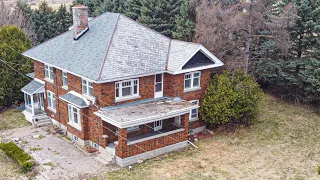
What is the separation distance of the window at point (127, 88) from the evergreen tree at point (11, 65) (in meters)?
12.2

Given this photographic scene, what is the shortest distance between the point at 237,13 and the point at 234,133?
1068 centimetres

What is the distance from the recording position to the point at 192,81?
76.0ft

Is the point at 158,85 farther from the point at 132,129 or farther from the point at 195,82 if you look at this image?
the point at 132,129

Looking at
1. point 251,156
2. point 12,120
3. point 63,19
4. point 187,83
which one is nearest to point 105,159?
point 187,83

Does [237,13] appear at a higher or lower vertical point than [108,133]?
higher

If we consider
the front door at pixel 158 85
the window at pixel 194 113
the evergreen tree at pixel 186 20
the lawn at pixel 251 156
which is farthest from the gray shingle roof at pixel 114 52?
the evergreen tree at pixel 186 20

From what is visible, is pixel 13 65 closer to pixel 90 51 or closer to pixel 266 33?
pixel 90 51

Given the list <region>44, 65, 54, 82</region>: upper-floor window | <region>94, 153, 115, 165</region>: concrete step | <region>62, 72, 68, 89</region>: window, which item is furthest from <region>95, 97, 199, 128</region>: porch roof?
<region>44, 65, 54, 82</region>: upper-floor window

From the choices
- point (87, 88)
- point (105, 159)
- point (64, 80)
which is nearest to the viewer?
point (105, 159)

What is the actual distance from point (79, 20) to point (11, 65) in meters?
8.89

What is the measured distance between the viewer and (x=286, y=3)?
28391 millimetres

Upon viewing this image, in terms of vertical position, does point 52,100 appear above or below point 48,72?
below

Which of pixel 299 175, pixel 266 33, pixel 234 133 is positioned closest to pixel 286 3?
pixel 266 33

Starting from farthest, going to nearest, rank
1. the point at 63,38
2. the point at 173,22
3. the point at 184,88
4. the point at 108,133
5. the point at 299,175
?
the point at 173,22 < the point at 63,38 < the point at 184,88 < the point at 108,133 < the point at 299,175
